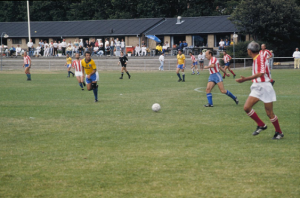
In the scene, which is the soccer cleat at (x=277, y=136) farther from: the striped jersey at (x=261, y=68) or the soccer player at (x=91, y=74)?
the soccer player at (x=91, y=74)

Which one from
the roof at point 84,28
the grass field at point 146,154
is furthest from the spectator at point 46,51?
the grass field at point 146,154

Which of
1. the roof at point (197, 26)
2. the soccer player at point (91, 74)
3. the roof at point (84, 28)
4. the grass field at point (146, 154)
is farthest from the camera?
the roof at point (84, 28)

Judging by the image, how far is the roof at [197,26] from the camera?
52966 mm

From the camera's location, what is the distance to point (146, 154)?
24.2ft

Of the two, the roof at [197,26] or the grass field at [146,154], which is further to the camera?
→ the roof at [197,26]

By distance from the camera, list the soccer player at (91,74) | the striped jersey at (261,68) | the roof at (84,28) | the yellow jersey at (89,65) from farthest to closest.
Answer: the roof at (84,28)
the yellow jersey at (89,65)
the soccer player at (91,74)
the striped jersey at (261,68)

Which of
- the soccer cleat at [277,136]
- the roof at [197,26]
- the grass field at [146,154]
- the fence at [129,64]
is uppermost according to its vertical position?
the roof at [197,26]

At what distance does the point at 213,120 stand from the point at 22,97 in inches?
396

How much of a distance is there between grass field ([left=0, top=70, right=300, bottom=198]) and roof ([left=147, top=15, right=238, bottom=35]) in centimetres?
4118

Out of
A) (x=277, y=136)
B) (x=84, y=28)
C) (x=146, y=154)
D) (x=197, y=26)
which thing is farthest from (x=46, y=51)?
(x=146, y=154)

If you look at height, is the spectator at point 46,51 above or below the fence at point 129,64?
above

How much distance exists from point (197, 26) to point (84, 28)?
17.8m

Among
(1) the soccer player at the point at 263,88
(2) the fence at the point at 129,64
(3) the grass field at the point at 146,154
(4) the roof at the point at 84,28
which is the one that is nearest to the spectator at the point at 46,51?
(2) the fence at the point at 129,64

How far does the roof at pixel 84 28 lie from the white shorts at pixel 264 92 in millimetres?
49162
